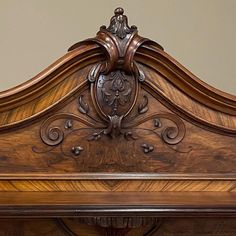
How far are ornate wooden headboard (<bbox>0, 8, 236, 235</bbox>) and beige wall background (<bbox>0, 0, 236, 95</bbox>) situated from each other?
491 millimetres

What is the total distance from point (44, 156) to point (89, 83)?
164 millimetres

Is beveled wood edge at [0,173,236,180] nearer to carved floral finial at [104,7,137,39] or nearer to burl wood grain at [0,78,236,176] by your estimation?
burl wood grain at [0,78,236,176]

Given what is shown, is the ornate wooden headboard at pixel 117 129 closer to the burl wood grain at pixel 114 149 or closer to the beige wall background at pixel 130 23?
the burl wood grain at pixel 114 149

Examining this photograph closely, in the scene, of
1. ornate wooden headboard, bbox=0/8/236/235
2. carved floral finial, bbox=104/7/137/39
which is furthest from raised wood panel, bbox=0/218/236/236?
carved floral finial, bbox=104/7/137/39

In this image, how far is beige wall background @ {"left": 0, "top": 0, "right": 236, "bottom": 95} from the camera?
1436 millimetres

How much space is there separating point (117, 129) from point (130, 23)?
60cm

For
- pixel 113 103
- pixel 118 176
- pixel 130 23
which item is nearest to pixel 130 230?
pixel 118 176

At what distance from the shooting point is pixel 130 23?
1483 millimetres

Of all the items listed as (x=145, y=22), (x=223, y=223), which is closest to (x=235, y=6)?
(x=145, y=22)

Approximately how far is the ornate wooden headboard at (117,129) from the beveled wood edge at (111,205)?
16 millimetres

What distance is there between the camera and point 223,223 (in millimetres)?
1143

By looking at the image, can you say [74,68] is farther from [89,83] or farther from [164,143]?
[164,143]

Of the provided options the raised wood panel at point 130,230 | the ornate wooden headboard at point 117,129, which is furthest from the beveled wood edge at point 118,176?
the raised wood panel at point 130,230

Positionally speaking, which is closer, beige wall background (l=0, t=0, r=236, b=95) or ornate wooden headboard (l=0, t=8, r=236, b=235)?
ornate wooden headboard (l=0, t=8, r=236, b=235)
